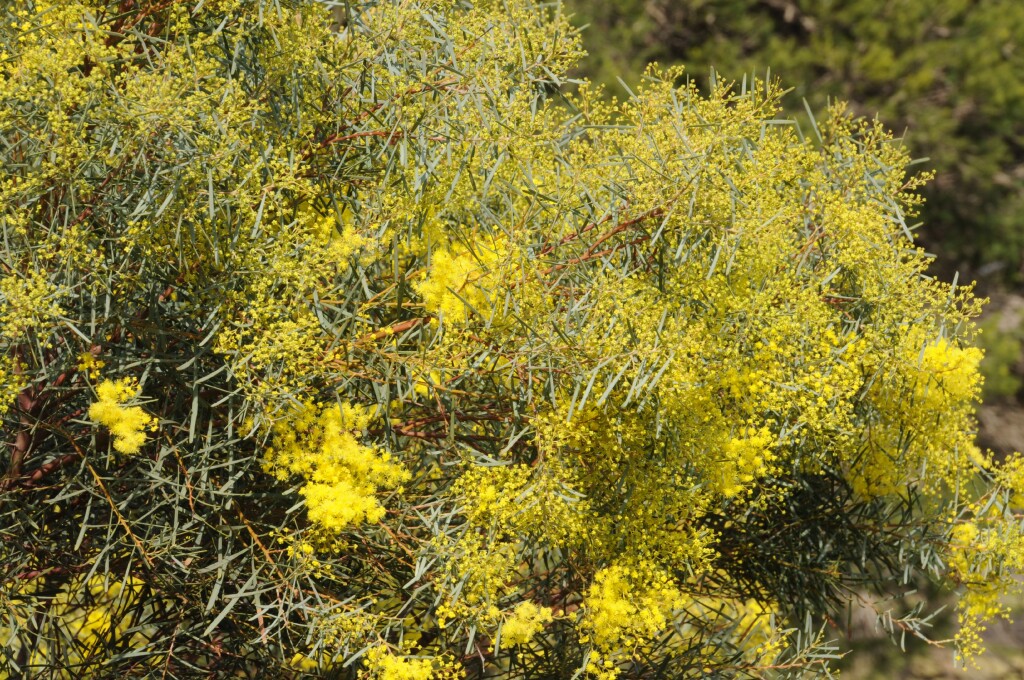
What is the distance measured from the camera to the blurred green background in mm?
8000

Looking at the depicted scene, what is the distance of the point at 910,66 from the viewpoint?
8211 millimetres

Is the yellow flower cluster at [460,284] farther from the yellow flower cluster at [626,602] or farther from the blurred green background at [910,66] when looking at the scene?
the blurred green background at [910,66]

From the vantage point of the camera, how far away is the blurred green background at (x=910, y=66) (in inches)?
315

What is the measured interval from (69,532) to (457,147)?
4.17 ft

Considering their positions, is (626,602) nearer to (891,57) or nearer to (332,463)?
(332,463)

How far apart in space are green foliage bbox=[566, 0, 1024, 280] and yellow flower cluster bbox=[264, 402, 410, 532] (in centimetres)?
606

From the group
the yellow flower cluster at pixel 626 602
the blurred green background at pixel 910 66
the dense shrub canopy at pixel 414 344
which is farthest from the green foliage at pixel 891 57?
the yellow flower cluster at pixel 626 602

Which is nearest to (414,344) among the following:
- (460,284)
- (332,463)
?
(460,284)

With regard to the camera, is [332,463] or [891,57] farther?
[891,57]

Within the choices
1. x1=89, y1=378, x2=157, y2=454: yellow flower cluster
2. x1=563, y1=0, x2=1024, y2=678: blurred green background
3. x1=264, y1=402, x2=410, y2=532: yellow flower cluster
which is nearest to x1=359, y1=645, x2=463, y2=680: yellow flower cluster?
x1=264, y1=402, x2=410, y2=532: yellow flower cluster

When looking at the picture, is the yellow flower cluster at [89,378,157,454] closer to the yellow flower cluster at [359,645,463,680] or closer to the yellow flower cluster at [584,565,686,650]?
the yellow flower cluster at [359,645,463,680]

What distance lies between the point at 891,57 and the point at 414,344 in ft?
22.3

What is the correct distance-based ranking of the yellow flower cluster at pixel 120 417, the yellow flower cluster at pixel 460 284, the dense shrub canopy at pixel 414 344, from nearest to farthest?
the yellow flower cluster at pixel 120 417, the dense shrub canopy at pixel 414 344, the yellow flower cluster at pixel 460 284

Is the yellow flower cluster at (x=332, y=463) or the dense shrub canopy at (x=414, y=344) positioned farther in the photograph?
the dense shrub canopy at (x=414, y=344)
